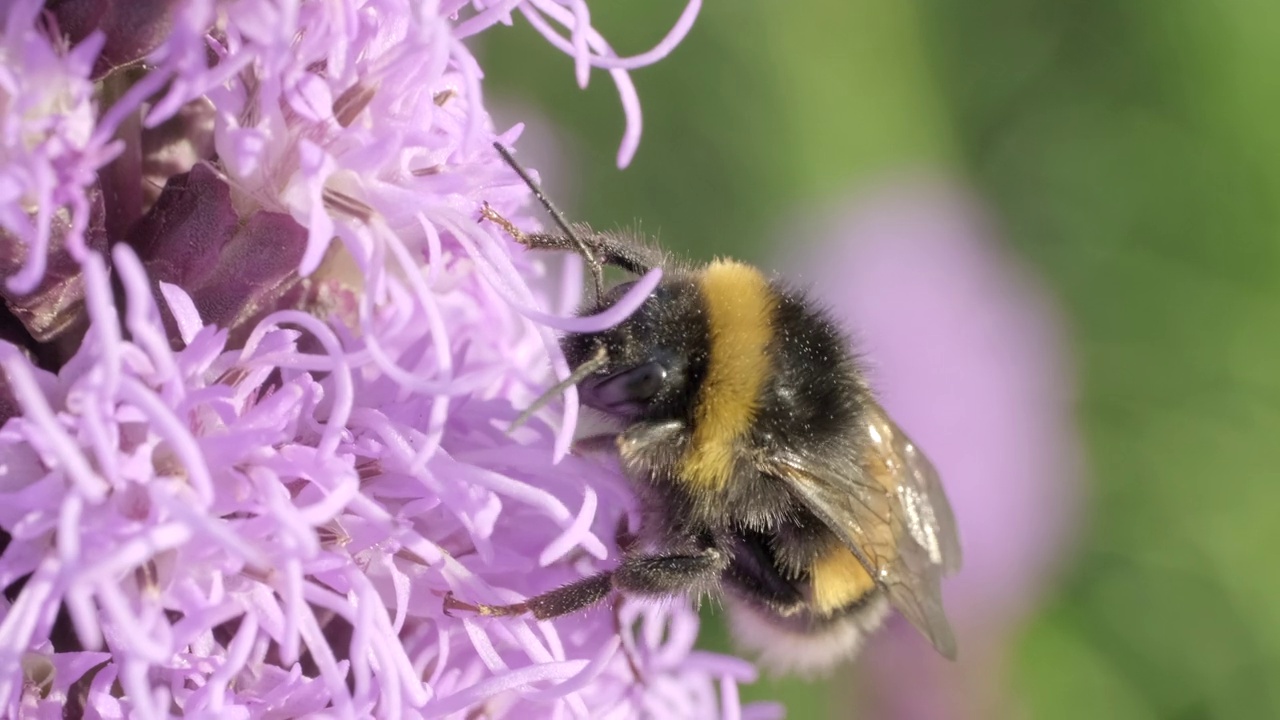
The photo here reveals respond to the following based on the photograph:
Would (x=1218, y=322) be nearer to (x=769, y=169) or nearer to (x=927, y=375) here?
(x=927, y=375)

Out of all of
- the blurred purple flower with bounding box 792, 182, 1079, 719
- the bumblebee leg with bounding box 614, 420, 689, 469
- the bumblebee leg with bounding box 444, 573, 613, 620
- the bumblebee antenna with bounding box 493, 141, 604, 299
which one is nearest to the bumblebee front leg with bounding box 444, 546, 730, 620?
the bumblebee leg with bounding box 444, 573, 613, 620

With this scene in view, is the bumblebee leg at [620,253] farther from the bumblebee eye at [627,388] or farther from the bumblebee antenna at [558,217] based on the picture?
the bumblebee eye at [627,388]

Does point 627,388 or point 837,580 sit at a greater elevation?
point 627,388

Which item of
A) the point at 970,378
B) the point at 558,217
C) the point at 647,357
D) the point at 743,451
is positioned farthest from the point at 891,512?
the point at 970,378

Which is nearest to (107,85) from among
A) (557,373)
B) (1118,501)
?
(557,373)

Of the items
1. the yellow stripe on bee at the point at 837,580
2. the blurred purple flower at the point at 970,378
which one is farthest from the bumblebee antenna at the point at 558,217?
the blurred purple flower at the point at 970,378

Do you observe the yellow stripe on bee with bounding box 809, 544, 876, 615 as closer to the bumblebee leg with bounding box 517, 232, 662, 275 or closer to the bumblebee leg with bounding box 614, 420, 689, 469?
the bumblebee leg with bounding box 614, 420, 689, 469

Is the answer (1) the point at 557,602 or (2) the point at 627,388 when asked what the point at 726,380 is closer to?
(2) the point at 627,388
